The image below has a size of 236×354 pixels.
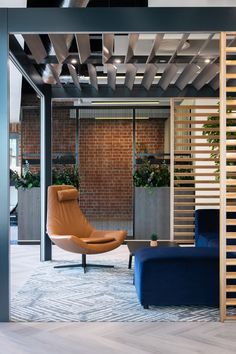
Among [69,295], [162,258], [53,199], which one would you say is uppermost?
[53,199]

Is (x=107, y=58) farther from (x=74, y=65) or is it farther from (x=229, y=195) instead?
(x=229, y=195)

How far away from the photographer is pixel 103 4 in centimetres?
469

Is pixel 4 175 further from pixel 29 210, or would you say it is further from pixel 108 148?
pixel 108 148

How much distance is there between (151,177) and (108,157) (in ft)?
9.46

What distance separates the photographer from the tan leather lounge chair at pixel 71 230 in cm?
543

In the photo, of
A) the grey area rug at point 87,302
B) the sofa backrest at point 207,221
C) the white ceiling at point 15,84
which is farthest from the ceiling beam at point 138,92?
the grey area rug at point 87,302

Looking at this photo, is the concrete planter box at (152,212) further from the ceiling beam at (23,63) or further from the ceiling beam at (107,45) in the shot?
the ceiling beam at (107,45)

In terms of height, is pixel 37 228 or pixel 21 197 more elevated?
pixel 21 197

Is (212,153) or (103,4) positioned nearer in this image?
(103,4)

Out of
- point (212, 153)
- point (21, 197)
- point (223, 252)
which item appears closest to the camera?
point (223, 252)

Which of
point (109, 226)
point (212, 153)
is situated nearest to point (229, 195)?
point (212, 153)

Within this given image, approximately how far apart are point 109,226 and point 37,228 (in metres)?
2.63

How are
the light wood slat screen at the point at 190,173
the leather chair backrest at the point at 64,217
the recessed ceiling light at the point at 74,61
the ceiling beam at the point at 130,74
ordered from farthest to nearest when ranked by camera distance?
the light wood slat screen at the point at 190,173 → the leather chair backrest at the point at 64,217 → the ceiling beam at the point at 130,74 → the recessed ceiling light at the point at 74,61

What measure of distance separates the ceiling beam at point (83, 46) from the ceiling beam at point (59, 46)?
159 millimetres
